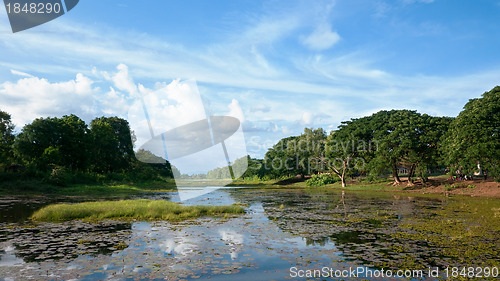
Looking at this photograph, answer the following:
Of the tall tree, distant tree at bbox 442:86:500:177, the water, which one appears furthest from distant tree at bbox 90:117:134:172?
distant tree at bbox 442:86:500:177

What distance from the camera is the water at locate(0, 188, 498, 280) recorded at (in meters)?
9.46

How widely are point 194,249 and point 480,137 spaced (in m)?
40.5

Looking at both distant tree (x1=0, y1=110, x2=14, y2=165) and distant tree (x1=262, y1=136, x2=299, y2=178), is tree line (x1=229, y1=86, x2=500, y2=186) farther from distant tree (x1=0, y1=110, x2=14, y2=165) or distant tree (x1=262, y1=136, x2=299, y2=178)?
distant tree (x1=0, y1=110, x2=14, y2=165)

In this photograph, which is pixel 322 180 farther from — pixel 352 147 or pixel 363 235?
pixel 363 235

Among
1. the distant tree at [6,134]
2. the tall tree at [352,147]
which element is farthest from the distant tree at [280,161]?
the distant tree at [6,134]

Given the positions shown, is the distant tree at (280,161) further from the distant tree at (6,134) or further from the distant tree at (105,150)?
the distant tree at (6,134)

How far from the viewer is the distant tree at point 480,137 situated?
3662cm

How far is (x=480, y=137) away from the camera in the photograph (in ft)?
123

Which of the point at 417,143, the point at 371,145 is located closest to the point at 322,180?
the point at 371,145

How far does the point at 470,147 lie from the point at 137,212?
129 feet

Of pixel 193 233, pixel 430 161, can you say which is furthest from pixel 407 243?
pixel 430 161

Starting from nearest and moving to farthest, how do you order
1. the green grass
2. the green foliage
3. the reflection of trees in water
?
the reflection of trees in water → the green grass → the green foliage

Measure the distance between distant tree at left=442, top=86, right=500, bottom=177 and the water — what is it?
26.6 metres

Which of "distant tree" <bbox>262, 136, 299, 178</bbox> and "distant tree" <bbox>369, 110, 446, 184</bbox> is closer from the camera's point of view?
"distant tree" <bbox>369, 110, 446, 184</bbox>
